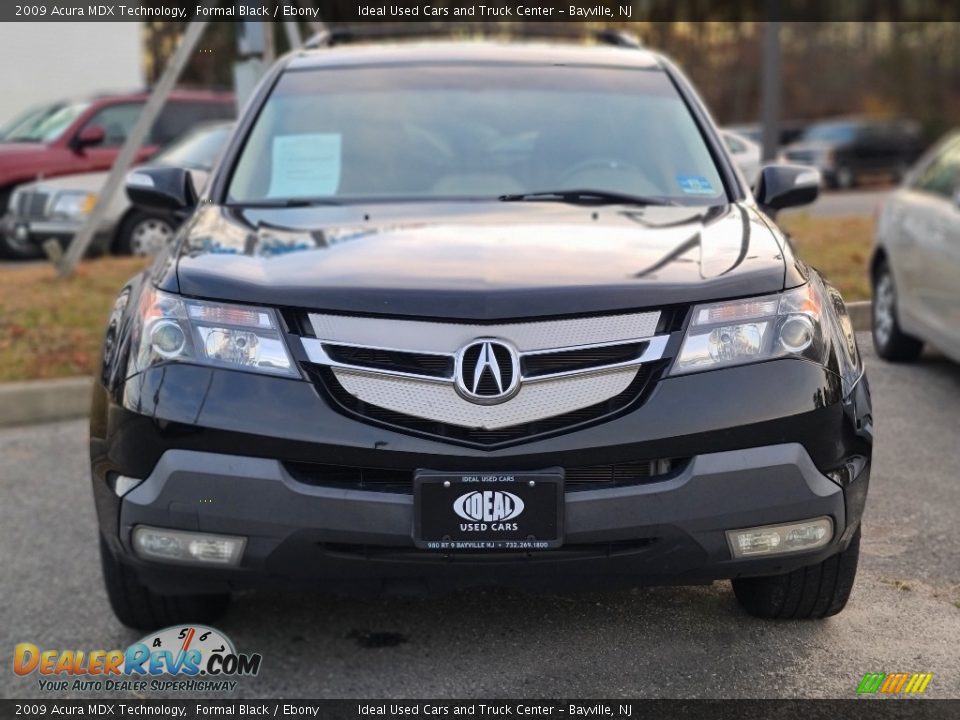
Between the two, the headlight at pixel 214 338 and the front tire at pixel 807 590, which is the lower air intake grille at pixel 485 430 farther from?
the front tire at pixel 807 590

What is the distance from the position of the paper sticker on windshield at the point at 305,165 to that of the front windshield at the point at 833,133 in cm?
2764

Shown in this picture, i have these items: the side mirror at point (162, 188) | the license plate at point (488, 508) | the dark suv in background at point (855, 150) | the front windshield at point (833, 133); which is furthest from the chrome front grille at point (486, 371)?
the front windshield at point (833, 133)

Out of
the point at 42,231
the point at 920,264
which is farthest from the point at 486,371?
the point at 42,231

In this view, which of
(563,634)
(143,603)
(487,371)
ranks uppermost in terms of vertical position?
(487,371)

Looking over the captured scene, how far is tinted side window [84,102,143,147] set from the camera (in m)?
12.6

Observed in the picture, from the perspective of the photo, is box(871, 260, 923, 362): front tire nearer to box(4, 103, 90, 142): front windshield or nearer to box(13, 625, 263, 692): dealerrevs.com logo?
box(13, 625, 263, 692): dealerrevs.com logo

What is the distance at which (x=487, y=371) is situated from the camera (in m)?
2.82

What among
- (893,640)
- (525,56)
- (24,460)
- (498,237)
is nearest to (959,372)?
(525,56)

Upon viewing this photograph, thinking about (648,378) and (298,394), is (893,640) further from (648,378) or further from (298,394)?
(298,394)

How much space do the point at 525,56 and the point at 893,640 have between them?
8.30 feet

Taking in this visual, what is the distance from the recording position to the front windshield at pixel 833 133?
3019 centimetres

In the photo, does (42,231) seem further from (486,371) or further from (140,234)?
(486,371)

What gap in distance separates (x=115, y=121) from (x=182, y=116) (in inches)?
59.2

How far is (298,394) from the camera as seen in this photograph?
9.37 ft
